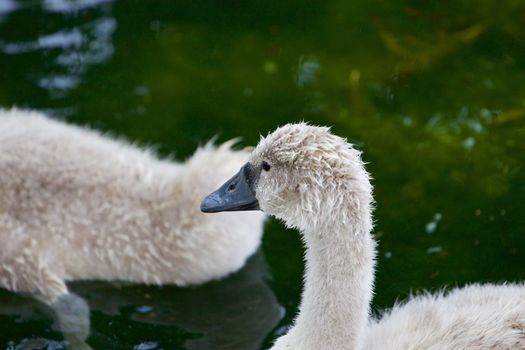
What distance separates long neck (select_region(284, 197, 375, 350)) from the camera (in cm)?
386

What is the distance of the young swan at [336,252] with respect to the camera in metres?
3.85

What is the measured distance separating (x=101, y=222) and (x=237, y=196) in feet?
3.82

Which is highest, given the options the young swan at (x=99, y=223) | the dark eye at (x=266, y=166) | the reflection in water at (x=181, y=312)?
the dark eye at (x=266, y=166)

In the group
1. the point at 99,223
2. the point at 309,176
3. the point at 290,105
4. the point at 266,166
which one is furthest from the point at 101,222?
the point at 290,105

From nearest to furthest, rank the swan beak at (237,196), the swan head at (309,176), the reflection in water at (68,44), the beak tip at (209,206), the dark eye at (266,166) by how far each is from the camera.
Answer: the swan head at (309,176)
the dark eye at (266,166)
the swan beak at (237,196)
the beak tip at (209,206)
the reflection in water at (68,44)

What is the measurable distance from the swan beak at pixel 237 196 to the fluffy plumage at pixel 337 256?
1.6 inches

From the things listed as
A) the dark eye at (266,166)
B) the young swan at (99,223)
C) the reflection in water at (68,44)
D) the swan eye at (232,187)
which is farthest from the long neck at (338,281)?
the reflection in water at (68,44)

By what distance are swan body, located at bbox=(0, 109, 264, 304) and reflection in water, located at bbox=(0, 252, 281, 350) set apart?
0.31 feet

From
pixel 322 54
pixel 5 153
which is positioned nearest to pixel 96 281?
pixel 5 153

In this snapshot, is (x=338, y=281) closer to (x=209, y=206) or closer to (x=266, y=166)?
(x=266, y=166)

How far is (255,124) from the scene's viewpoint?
6316 mm

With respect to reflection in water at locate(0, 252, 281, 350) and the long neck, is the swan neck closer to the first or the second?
the long neck

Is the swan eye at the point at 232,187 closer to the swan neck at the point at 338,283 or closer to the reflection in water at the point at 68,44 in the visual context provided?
the swan neck at the point at 338,283

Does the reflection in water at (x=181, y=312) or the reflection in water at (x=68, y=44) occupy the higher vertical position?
the reflection in water at (x=68, y=44)
